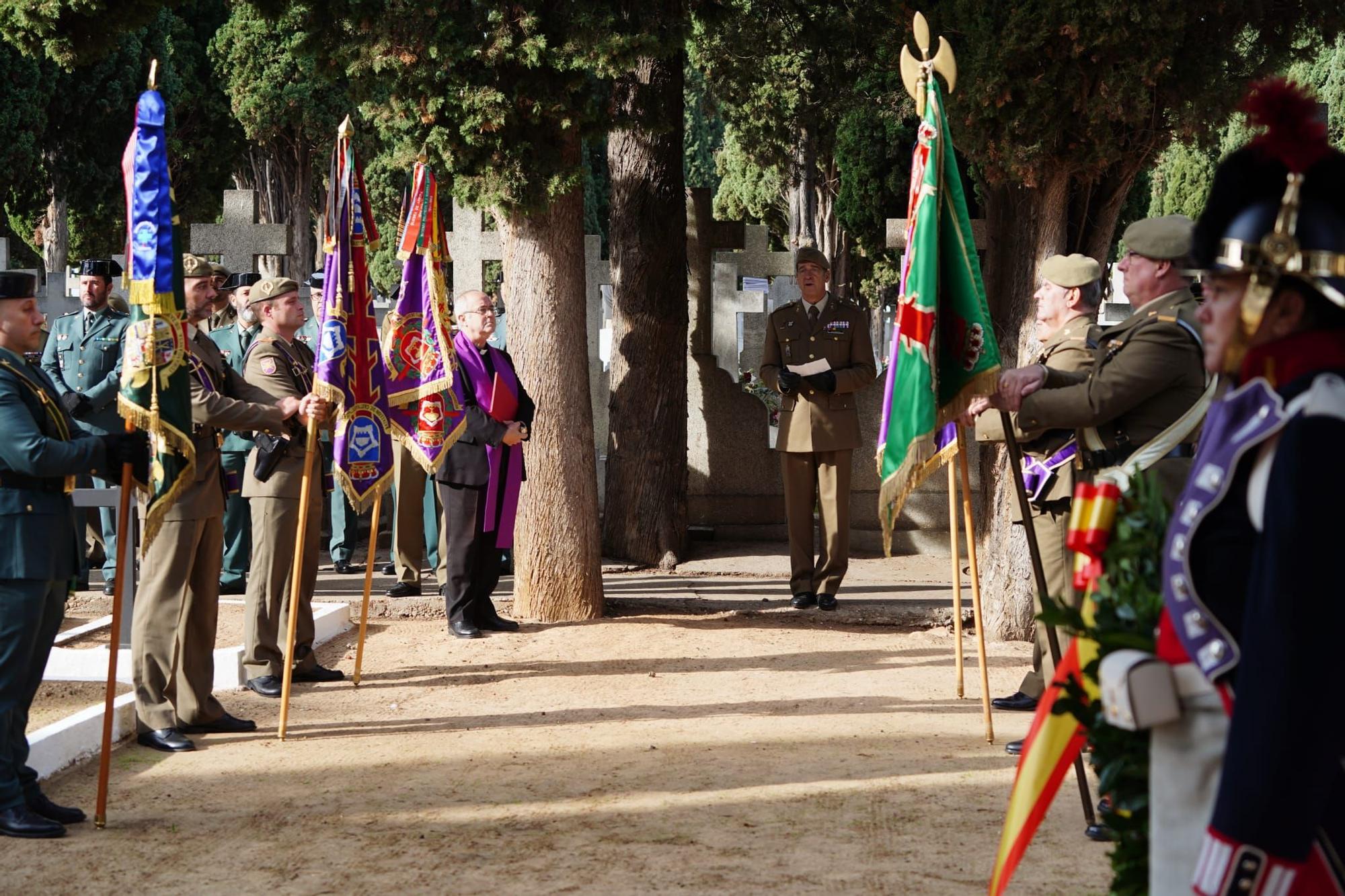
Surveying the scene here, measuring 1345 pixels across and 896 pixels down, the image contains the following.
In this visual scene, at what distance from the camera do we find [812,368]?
9.91m

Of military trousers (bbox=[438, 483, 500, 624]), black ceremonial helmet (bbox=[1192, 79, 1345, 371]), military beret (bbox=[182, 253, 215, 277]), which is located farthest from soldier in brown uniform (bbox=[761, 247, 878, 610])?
black ceremonial helmet (bbox=[1192, 79, 1345, 371])

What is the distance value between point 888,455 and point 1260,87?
3.50 meters

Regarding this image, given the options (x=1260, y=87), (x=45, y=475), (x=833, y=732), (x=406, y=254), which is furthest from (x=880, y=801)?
(x=406, y=254)

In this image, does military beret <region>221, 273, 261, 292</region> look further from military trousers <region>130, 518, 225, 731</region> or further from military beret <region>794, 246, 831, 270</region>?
military trousers <region>130, 518, 225, 731</region>

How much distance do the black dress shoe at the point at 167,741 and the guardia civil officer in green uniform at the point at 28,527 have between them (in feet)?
3.33

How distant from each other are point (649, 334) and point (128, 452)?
614 centimetres

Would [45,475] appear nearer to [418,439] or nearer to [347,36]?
[418,439]

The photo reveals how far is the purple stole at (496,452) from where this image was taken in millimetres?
8617

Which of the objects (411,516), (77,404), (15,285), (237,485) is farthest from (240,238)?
(15,285)

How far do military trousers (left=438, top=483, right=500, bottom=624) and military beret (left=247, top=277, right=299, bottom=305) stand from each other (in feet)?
5.85

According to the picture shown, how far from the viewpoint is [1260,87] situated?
249 centimetres

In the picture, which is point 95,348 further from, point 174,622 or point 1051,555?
point 1051,555

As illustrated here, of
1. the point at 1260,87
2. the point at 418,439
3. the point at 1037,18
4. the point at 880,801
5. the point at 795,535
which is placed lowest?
the point at 880,801

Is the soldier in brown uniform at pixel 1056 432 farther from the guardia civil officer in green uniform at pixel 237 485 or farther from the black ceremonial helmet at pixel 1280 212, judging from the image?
the guardia civil officer in green uniform at pixel 237 485
